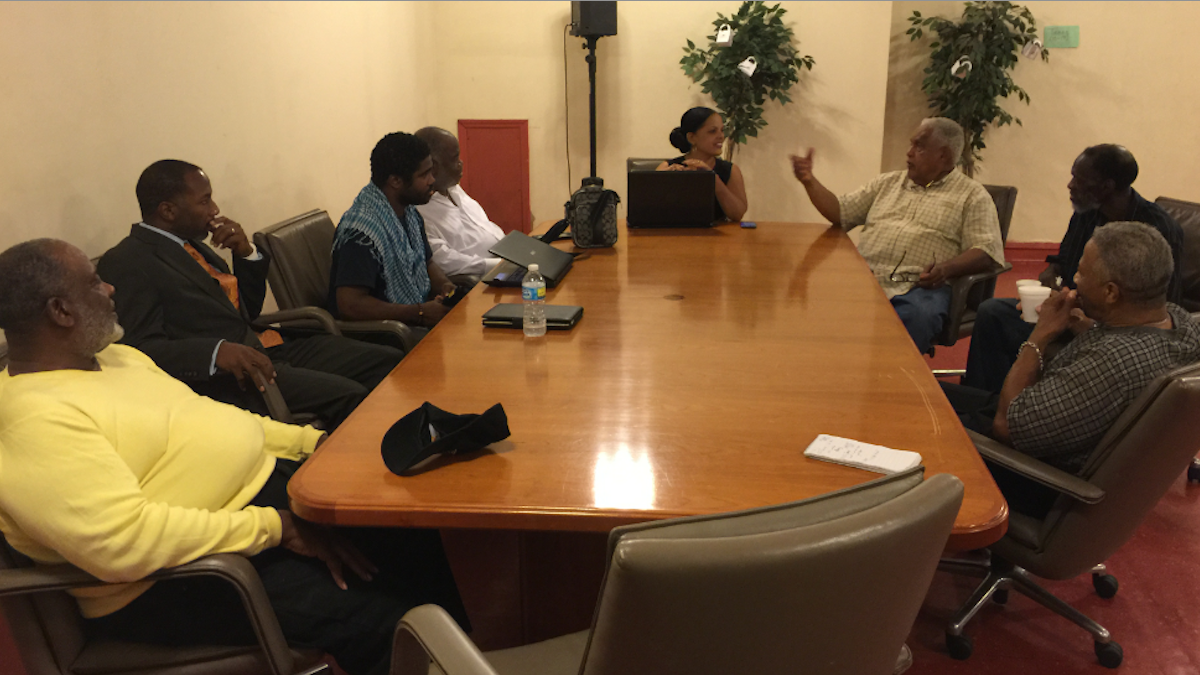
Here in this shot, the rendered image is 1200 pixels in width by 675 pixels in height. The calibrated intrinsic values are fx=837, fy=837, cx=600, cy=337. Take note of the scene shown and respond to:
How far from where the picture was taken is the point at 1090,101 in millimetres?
5988

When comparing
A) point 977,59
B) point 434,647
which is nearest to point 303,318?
point 434,647

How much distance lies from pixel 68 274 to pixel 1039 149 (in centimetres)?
637

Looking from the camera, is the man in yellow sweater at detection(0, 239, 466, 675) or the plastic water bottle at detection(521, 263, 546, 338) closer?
the man in yellow sweater at detection(0, 239, 466, 675)

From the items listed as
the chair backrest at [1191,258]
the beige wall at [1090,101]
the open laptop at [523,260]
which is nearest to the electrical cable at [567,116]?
the beige wall at [1090,101]

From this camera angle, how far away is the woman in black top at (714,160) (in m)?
3.89

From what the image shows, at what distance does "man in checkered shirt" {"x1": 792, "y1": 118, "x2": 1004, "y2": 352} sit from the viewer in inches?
128

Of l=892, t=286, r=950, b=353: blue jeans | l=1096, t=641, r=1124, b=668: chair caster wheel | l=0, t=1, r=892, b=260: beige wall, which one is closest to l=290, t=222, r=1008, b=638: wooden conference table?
l=892, t=286, r=950, b=353: blue jeans

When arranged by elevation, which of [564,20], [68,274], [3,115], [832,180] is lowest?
[832,180]

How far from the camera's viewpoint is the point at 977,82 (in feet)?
18.1

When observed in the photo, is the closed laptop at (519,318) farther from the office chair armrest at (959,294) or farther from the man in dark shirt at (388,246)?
the office chair armrest at (959,294)

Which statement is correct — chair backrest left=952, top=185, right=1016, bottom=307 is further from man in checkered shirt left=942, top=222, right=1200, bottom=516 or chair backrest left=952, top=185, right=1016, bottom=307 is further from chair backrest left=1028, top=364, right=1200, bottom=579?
chair backrest left=1028, top=364, right=1200, bottom=579

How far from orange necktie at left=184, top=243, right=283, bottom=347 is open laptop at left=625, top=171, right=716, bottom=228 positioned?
164 cm

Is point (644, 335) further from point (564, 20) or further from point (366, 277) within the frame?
point (564, 20)

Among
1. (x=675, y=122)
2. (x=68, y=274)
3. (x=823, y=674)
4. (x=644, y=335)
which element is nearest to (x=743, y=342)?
(x=644, y=335)
